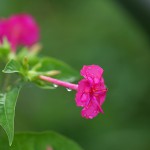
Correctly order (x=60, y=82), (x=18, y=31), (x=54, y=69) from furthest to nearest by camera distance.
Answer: (x=18, y=31) → (x=54, y=69) → (x=60, y=82)

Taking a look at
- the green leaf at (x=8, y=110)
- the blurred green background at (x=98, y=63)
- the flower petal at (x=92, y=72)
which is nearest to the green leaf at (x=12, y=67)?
the green leaf at (x=8, y=110)

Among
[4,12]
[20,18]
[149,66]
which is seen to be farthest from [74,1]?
[20,18]

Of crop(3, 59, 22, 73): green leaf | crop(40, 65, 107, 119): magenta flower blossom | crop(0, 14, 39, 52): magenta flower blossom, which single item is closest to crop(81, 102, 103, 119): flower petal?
crop(40, 65, 107, 119): magenta flower blossom

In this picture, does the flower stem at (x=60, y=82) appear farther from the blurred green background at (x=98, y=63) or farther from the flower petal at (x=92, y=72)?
the blurred green background at (x=98, y=63)

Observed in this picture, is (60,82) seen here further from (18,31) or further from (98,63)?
(98,63)

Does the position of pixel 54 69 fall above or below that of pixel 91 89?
below

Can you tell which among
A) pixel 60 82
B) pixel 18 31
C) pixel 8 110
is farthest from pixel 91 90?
pixel 18 31

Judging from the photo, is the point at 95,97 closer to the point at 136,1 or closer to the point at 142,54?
the point at 136,1
